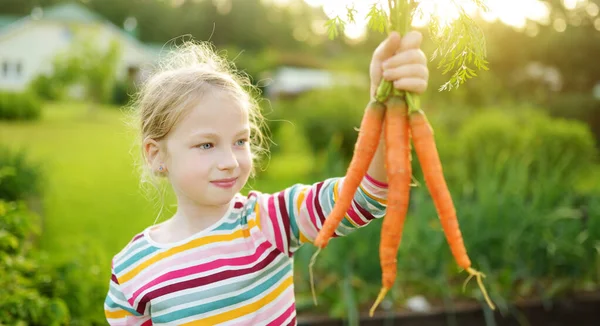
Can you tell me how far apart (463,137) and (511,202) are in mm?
4068

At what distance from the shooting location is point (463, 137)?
7715 millimetres

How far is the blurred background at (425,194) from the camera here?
2820 mm

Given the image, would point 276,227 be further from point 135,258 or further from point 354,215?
point 135,258

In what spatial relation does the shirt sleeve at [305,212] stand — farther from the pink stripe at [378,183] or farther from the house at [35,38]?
the house at [35,38]

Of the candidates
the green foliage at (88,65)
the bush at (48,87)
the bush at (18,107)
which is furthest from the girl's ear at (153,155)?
the bush at (48,87)

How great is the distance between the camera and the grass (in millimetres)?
6461

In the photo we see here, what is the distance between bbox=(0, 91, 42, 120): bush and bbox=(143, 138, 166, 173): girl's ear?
75.7ft

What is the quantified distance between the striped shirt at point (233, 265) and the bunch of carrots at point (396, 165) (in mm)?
155

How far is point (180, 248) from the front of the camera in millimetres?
1619

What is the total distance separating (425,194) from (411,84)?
9.37 feet

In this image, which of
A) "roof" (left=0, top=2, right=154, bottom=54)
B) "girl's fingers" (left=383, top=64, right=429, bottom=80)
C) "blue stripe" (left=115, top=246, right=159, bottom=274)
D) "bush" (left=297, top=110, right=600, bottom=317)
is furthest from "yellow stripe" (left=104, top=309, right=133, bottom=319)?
"roof" (left=0, top=2, right=154, bottom=54)

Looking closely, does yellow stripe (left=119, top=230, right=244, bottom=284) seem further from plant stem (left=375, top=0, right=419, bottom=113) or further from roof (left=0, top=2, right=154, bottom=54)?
roof (left=0, top=2, right=154, bottom=54)

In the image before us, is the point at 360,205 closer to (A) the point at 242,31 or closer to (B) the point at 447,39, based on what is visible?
(B) the point at 447,39

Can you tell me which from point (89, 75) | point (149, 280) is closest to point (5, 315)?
point (149, 280)
